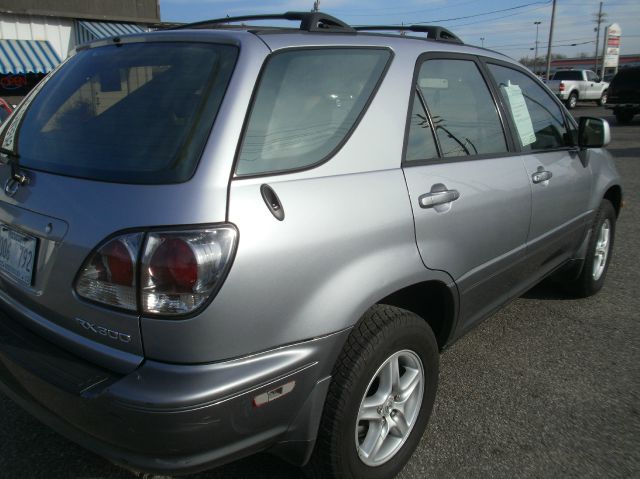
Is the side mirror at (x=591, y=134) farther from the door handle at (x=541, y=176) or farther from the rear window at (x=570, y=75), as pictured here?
the rear window at (x=570, y=75)

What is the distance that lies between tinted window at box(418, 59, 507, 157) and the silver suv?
22 mm

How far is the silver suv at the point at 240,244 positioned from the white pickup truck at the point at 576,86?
28.2 meters

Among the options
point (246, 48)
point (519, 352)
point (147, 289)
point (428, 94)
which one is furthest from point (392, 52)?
point (519, 352)

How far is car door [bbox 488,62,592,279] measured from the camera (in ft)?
10.4

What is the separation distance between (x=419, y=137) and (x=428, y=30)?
93cm

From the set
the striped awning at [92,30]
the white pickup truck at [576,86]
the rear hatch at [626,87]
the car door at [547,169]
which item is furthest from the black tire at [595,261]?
the white pickup truck at [576,86]

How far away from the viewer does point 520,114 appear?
328 centimetres

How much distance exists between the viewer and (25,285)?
200 centimetres

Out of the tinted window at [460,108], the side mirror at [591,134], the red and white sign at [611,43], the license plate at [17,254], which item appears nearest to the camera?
the license plate at [17,254]

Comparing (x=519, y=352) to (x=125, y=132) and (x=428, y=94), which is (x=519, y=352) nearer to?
(x=428, y=94)

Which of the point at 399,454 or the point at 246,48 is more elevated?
the point at 246,48

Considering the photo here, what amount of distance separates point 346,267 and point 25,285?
3.75 feet

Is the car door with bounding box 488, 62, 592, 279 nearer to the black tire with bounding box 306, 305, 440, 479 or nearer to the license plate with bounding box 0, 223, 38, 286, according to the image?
the black tire with bounding box 306, 305, 440, 479

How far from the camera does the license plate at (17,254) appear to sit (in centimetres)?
196
